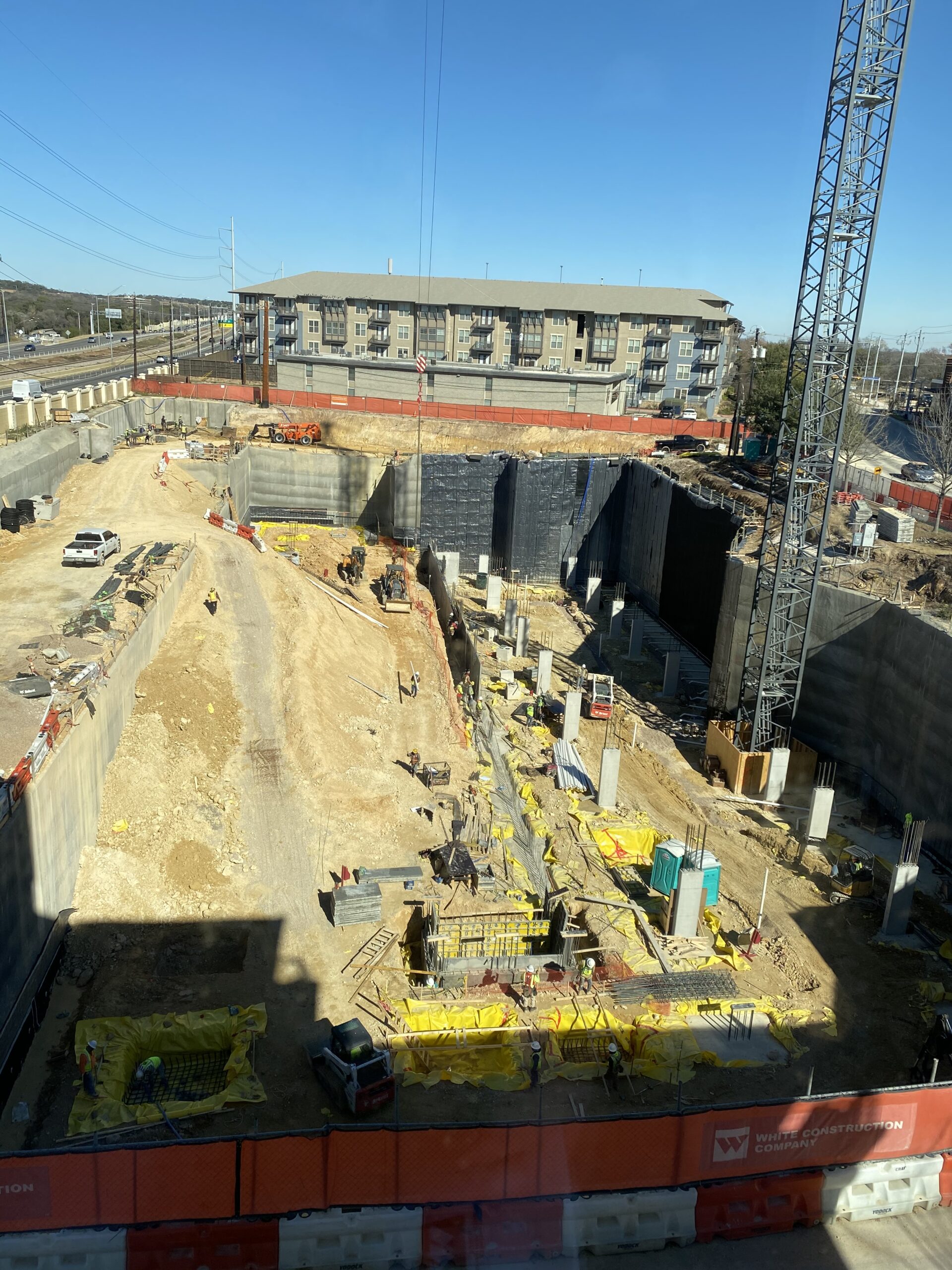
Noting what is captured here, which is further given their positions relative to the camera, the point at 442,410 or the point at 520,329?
the point at 520,329

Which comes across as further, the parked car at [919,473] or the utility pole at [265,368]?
the utility pole at [265,368]

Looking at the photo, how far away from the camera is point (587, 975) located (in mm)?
16734

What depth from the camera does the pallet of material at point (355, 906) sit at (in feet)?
58.0

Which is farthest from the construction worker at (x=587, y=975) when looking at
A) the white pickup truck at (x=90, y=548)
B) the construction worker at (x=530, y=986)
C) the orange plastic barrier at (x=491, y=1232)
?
the white pickup truck at (x=90, y=548)

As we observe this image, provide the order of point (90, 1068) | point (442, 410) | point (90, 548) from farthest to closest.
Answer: point (442, 410) < point (90, 548) < point (90, 1068)

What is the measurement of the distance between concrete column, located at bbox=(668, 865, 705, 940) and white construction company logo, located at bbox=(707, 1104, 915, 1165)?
664cm

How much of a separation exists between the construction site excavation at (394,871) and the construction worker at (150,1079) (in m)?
0.07

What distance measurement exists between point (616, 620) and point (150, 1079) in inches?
1127

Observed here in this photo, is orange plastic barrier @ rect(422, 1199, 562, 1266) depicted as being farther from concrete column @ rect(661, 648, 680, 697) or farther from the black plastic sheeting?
concrete column @ rect(661, 648, 680, 697)

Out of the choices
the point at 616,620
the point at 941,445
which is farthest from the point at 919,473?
→ the point at 616,620

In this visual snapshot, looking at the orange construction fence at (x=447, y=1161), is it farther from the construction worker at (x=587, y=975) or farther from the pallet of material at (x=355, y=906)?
the pallet of material at (x=355, y=906)

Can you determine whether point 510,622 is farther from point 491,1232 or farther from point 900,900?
point 491,1232

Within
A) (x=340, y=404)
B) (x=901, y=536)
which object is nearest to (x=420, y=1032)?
(x=901, y=536)

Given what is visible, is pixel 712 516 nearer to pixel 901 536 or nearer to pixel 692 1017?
pixel 901 536
